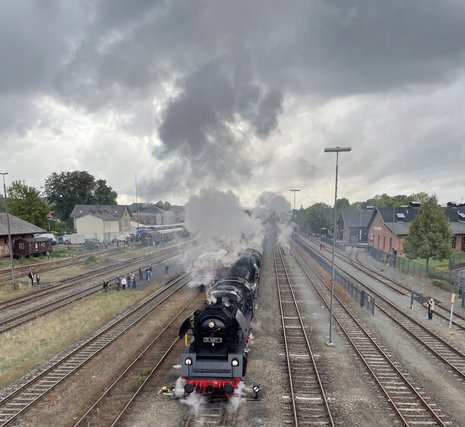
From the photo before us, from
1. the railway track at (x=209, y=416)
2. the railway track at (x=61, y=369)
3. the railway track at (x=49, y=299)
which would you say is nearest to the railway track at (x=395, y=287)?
the railway track at (x=209, y=416)

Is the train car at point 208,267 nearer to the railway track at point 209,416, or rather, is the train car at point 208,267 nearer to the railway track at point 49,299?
the railway track at point 49,299

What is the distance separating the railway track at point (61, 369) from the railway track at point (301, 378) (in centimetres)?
827

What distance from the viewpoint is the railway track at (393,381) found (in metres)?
10.8

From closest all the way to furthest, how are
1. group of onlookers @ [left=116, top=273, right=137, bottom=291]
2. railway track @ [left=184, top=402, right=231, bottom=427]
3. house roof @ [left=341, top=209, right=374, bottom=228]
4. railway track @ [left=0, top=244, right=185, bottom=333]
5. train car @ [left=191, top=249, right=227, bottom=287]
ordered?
railway track @ [left=184, top=402, right=231, bottom=427] → railway track @ [left=0, top=244, right=185, bottom=333] → train car @ [left=191, top=249, right=227, bottom=287] → group of onlookers @ [left=116, top=273, right=137, bottom=291] → house roof @ [left=341, top=209, right=374, bottom=228]

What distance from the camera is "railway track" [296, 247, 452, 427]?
10.8 meters

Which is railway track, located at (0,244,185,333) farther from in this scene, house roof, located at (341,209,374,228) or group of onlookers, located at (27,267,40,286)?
house roof, located at (341,209,374,228)

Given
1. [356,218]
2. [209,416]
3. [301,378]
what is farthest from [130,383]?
[356,218]

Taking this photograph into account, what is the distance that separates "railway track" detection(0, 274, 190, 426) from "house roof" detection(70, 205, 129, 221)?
6086cm

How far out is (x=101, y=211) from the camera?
267 ft

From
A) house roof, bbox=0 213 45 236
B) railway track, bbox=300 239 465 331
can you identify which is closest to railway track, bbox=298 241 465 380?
railway track, bbox=300 239 465 331

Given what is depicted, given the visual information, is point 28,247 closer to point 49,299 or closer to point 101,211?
point 49,299

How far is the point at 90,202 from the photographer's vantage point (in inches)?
3809

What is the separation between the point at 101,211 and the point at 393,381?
254ft

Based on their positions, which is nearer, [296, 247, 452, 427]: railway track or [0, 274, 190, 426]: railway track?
[296, 247, 452, 427]: railway track
